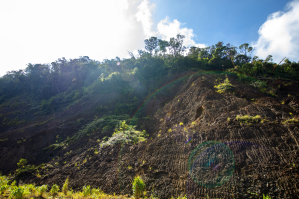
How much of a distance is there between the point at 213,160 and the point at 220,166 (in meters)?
0.41

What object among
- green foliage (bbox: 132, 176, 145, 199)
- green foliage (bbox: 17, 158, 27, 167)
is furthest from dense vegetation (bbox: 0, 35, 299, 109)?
green foliage (bbox: 132, 176, 145, 199)

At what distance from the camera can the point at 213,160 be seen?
20.3 ft

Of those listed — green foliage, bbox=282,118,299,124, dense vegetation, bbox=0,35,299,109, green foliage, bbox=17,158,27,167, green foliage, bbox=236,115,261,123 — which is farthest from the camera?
dense vegetation, bbox=0,35,299,109

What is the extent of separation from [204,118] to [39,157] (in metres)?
17.2

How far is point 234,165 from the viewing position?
559 cm

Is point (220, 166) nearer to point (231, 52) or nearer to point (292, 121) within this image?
point (292, 121)

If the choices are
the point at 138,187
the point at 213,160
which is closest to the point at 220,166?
the point at 213,160

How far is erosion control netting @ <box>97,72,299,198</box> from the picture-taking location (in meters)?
4.78

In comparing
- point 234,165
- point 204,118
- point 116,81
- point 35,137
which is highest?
point 116,81

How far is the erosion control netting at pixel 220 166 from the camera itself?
4.78m

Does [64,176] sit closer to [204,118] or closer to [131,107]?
[204,118]

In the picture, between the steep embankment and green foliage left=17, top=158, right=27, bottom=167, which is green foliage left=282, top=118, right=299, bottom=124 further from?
green foliage left=17, top=158, right=27, bottom=167

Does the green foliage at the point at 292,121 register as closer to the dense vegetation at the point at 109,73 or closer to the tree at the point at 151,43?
the dense vegetation at the point at 109,73

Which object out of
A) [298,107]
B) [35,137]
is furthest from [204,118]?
[35,137]
